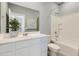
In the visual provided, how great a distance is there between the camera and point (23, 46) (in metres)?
1.61

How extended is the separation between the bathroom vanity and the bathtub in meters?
0.63

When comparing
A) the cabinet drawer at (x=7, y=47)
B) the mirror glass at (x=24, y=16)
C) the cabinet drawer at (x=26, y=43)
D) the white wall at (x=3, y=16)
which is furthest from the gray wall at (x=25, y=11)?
the cabinet drawer at (x=7, y=47)

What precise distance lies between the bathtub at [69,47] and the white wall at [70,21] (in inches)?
4.9

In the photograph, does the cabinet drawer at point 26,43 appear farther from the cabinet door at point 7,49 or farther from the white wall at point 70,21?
the white wall at point 70,21

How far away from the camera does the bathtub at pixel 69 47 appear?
215cm

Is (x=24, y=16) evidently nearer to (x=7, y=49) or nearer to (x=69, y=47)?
(x=7, y=49)

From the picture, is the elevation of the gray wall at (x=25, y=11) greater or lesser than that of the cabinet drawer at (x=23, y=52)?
greater

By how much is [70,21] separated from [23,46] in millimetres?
1665

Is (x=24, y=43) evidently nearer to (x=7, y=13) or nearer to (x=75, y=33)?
(x=7, y=13)

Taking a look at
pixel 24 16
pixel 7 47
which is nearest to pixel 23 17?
pixel 24 16

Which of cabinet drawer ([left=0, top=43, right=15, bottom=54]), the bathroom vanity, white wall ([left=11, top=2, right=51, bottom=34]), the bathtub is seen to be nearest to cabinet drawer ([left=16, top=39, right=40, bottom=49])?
the bathroom vanity

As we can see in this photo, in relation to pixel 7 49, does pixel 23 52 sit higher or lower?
lower

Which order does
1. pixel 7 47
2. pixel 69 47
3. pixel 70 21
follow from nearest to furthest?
pixel 7 47
pixel 69 47
pixel 70 21

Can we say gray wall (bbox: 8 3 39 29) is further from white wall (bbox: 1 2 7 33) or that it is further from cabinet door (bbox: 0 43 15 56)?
cabinet door (bbox: 0 43 15 56)
